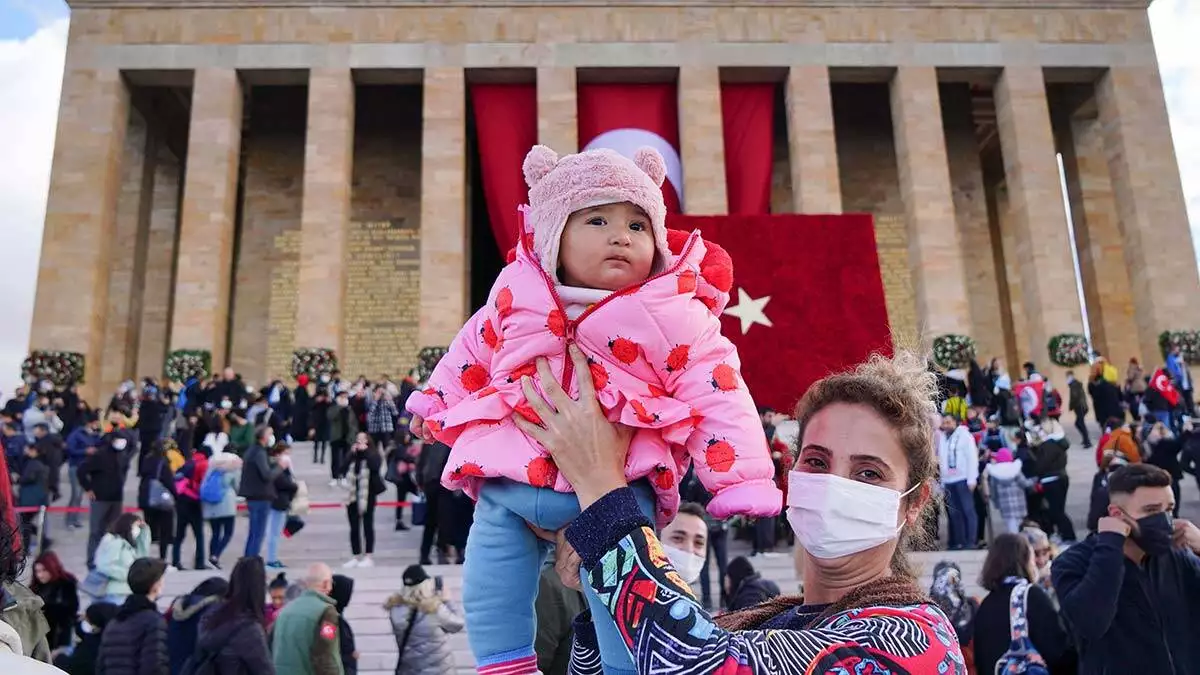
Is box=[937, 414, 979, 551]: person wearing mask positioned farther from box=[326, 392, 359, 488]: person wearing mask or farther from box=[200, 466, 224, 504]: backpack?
box=[326, 392, 359, 488]: person wearing mask

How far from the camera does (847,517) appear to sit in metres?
1.88

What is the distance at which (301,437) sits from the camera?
16.5 meters

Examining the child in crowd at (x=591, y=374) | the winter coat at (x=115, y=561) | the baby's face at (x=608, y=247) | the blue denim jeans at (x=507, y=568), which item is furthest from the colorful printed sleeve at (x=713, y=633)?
the winter coat at (x=115, y=561)

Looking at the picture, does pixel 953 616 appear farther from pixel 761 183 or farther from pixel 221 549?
pixel 761 183

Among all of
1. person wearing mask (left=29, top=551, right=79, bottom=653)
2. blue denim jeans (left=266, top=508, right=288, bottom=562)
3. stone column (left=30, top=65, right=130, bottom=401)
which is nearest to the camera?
person wearing mask (left=29, top=551, right=79, bottom=653)

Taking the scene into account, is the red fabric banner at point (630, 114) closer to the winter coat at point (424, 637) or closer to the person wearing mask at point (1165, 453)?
the person wearing mask at point (1165, 453)

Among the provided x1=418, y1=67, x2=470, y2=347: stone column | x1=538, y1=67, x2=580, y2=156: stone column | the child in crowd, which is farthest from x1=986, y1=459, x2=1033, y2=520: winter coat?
x1=538, y1=67, x2=580, y2=156: stone column

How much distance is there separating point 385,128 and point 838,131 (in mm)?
12713

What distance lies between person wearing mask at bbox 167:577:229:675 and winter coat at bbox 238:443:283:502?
4050 mm

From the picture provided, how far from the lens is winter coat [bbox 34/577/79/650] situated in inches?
241

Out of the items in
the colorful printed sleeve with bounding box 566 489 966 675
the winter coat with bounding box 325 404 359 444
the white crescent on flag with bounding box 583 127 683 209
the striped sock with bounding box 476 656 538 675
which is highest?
the white crescent on flag with bounding box 583 127 683 209

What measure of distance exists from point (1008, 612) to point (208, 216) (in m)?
21.0

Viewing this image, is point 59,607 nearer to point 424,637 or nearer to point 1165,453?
point 424,637

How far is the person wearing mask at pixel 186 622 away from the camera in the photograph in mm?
5848
